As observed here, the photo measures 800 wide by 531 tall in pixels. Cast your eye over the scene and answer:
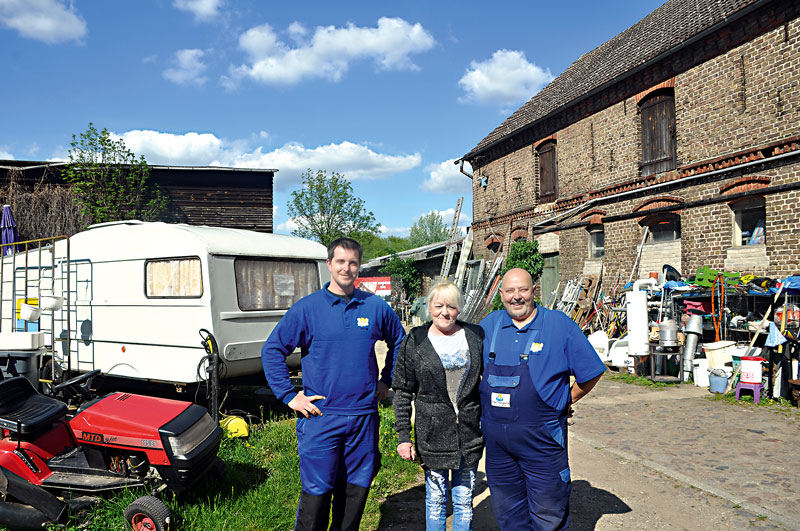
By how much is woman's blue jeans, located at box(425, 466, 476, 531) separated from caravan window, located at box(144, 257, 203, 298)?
15.4 ft

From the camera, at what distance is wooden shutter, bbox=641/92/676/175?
13.2 m

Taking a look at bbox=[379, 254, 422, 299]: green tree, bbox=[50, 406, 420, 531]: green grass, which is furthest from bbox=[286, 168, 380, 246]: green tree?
bbox=[50, 406, 420, 531]: green grass

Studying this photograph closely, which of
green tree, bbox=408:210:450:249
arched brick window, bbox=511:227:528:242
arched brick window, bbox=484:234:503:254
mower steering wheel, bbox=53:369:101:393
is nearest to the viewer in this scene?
mower steering wheel, bbox=53:369:101:393

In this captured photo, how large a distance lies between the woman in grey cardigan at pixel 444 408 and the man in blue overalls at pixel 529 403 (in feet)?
0.36

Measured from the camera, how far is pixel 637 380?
10266 millimetres

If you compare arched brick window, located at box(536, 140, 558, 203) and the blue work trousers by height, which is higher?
arched brick window, located at box(536, 140, 558, 203)

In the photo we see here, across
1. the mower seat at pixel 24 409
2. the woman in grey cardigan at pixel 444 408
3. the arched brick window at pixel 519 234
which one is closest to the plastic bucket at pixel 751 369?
the woman in grey cardigan at pixel 444 408

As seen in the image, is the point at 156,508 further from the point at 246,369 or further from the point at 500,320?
the point at 246,369

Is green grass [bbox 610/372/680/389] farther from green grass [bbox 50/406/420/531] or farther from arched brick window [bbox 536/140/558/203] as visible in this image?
arched brick window [bbox 536/140/558/203]

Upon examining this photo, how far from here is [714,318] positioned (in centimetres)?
1027

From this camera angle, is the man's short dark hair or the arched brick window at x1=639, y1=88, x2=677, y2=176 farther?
the arched brick window at x1=639, y1=88, x2=677, y2=176

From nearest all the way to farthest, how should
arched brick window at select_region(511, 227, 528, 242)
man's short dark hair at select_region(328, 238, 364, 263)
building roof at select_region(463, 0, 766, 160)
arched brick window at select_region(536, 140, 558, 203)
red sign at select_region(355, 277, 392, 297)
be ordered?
man's short dark hair at select_region(328, 238, 364, 263)
building roof at select_region(463, 0, 766, 160)
arched brick window at select_region(536, 140, 558, 203)
arched brick window at select_region(511, 227, 528, 242)
red sign at select_region(355, 277, 392, 297)

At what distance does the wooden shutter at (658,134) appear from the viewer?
43.4 feet

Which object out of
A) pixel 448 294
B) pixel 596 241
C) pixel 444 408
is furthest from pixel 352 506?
pixel 596 241
